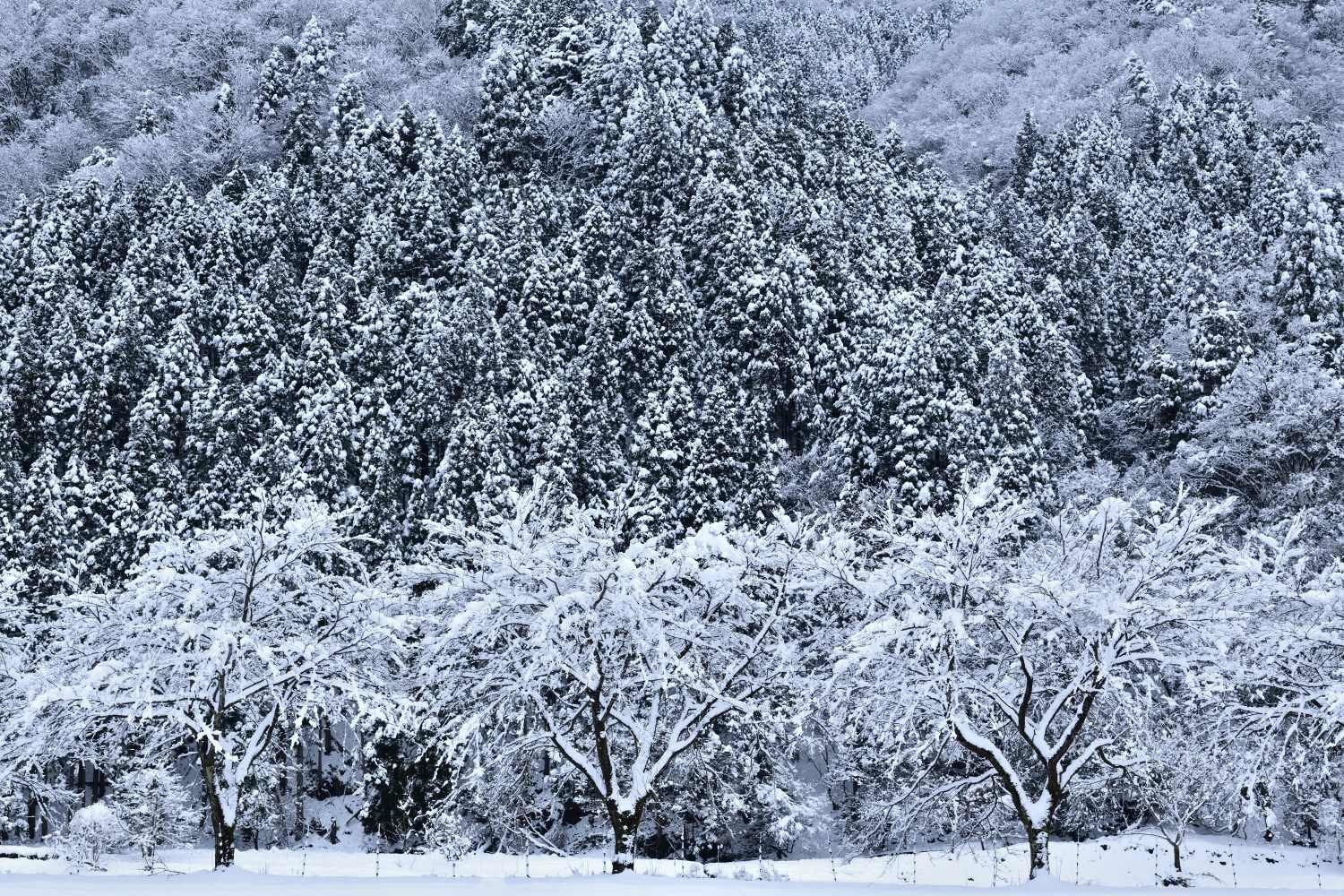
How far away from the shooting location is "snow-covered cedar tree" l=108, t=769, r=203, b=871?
99.3 feet

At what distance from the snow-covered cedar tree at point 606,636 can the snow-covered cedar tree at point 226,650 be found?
1595 mm

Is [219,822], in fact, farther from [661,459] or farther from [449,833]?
[661,459]

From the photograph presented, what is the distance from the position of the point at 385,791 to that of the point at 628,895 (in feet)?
73.1

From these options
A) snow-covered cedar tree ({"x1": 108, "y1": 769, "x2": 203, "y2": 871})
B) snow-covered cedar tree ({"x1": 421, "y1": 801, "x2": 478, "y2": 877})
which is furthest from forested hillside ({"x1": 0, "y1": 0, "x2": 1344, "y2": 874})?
snow-covered cedar tree ({"x1": 108, "y1": 769, "x2": 203, "y2": 871})

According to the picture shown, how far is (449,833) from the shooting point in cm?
2814

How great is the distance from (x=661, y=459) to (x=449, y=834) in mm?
17089

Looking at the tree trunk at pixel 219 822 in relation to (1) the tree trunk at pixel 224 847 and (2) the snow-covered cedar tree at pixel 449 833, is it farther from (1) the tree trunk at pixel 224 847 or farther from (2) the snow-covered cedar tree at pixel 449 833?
(2) the snow-covered cedar tree at pixel 449 833

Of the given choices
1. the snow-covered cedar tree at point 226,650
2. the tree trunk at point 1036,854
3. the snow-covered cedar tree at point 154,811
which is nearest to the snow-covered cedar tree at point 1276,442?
the tree trunk at point 1036,854

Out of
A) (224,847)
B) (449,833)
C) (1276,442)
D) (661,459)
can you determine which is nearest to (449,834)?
(449,833)

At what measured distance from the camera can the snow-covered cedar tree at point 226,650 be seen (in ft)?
69.3

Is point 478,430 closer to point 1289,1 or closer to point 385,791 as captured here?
point 385,791

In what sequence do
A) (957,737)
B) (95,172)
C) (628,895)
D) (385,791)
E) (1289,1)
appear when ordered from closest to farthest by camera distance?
(628,895) < (957,737) < (385,791) < (95,172) < (1289,1)

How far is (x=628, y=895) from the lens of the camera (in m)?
16.9

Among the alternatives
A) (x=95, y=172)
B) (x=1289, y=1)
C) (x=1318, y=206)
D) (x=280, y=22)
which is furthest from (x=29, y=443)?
(x=1289, y=1)
